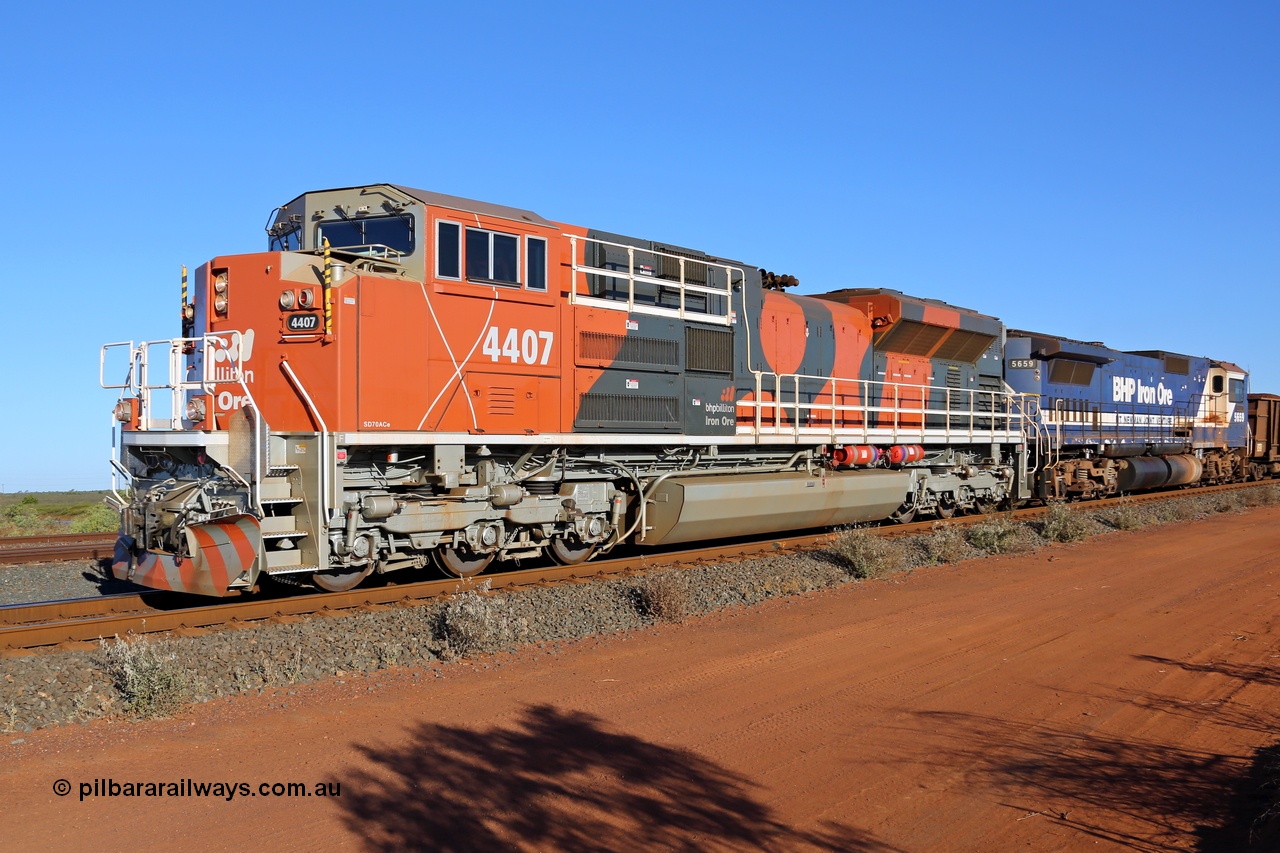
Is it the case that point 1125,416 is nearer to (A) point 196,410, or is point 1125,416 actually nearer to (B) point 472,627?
(B) point 472,627

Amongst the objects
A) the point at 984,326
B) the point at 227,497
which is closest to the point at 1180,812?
the point at 227,497

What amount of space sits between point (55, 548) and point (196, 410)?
5967 millimetres

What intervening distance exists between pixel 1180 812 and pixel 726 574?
6985 mm

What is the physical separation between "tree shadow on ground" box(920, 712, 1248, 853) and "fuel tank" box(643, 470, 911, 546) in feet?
20.9

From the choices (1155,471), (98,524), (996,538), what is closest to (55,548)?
(98,524)

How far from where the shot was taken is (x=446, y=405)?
1020cm

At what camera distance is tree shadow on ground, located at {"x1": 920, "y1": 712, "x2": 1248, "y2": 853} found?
15.9ft

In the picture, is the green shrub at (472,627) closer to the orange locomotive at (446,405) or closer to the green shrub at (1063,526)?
the orange locomotive at (446,405)

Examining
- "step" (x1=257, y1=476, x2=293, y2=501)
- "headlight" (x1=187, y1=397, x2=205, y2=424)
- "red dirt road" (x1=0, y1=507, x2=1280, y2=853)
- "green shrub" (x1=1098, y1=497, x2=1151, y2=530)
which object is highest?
"headlight" (x1=187, y1=397, x2=205, y2=424)

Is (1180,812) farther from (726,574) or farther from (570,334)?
(570,334)

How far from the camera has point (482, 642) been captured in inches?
326

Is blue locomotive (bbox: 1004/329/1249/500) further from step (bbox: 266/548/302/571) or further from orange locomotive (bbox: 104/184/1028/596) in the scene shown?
step (bbox: 266/548/302/571)

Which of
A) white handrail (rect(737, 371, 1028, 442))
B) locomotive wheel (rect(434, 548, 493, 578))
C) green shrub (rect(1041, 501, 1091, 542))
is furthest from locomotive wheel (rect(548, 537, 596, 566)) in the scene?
green shrub (rect(1041, 501, 1091, 542))

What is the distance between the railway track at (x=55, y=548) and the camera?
1288cm
